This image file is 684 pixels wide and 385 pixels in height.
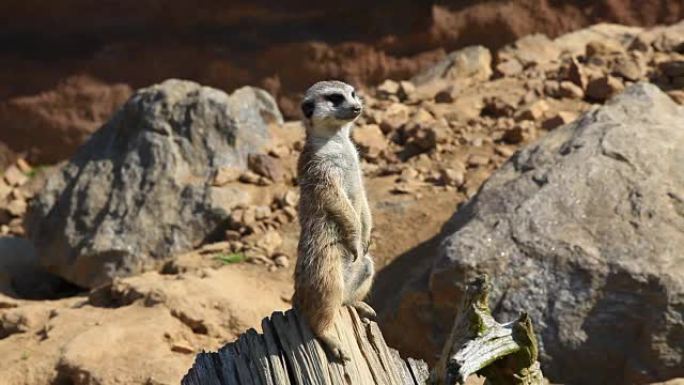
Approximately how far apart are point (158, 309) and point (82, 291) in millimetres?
1435

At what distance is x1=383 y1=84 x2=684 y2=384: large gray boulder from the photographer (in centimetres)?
559

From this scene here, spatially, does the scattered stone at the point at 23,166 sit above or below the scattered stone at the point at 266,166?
below

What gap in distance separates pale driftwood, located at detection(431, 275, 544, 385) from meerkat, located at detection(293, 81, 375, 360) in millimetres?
353

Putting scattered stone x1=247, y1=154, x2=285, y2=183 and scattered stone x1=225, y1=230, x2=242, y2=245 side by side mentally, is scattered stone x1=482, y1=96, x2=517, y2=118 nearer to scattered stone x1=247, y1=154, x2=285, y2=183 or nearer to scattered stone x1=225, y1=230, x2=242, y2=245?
scattered stone x1=247, y1=154, x2=285, y2=183

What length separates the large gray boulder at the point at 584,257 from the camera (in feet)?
18.3

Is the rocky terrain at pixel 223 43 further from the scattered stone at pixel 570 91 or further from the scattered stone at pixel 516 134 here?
the scattered stone at pixel 516 134

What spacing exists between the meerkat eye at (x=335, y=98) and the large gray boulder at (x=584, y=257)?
152cm

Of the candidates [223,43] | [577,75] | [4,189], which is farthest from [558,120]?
[4,189]

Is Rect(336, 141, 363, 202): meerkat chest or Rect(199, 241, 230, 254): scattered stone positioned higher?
Rect(336, 141, 363, 202): meerkat chest

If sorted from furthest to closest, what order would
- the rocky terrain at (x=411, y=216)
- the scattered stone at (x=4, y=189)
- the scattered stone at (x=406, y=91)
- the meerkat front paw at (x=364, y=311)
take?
the scattered stone at (x=4, y=189), the scattered stone at (x=406, y=91), the rocky terrain at (x=411, y=216), the meerkat front paw at (x=364, y=311)

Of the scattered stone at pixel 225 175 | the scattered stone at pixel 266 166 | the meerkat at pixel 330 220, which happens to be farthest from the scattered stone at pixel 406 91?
the meerkat at pixel 330 220

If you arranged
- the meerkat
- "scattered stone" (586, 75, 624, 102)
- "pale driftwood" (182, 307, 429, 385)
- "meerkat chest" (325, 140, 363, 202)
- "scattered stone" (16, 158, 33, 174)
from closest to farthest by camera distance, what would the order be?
"pale driftwood" (182, 307, 429, 385) < the meerkat < "meerkat chest" (325, 140, 363, 202) < "scattered stone" (586, 75, 624, 102) < "scattered stone" (16, 158, 33, 174)

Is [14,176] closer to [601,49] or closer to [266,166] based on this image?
[266,166]

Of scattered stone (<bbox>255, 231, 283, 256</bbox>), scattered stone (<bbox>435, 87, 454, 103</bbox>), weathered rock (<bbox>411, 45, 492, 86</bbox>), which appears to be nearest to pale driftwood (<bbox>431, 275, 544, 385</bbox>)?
scattered stone (<bbox>255, 231, 283, 256</bbox>)
